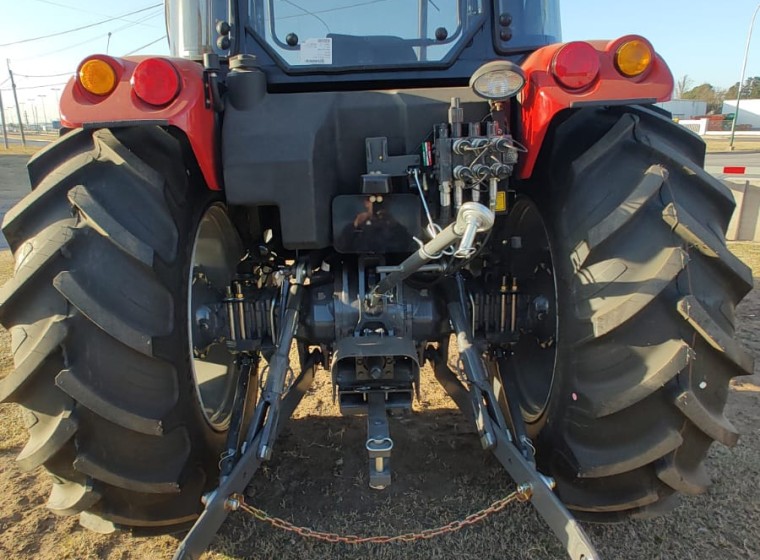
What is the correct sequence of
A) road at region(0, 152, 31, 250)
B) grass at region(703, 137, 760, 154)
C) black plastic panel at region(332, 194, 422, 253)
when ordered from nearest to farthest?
black plastic panel at region(332, 194, 422, 253)
road at region(0, 152, 31, 250)
grass at region(703, 137, 760, 154)

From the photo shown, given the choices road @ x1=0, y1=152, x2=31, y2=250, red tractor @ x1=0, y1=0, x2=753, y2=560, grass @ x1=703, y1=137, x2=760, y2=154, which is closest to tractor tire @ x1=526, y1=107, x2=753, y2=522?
red tractor @ x1=0, y1=0, x2=753, y2=560

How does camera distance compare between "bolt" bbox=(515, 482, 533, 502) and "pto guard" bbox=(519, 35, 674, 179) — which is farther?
"pto guard" bbox=(519, 35, 674, 179)

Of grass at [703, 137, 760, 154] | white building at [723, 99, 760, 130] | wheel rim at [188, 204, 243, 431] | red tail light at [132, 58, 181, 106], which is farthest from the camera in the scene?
white building at [723, 99, 760, 130]

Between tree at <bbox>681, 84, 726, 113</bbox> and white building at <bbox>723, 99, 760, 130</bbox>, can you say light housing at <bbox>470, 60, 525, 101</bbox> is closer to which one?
white building at <bbox>723, 99, 760, 130</bbox>

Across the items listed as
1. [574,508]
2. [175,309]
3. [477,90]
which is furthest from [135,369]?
[574,508]

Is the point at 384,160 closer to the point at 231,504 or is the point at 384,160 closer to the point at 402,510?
the point at 231,504

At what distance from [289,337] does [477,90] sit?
1.12 meters

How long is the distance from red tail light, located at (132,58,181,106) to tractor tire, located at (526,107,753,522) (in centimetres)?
135

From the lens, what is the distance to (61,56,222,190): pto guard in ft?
6.44

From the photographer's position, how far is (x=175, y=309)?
198 cm

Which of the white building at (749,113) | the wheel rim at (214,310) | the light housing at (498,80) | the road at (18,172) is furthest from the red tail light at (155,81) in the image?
the white building at (749,113)

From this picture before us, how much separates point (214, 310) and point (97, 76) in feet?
3.25

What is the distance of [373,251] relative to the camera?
7.73ft

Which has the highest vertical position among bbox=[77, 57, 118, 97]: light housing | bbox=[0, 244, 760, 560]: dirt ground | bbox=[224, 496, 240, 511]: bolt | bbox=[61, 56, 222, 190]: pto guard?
bbox=[77, 57, 118, 97]: light housing
